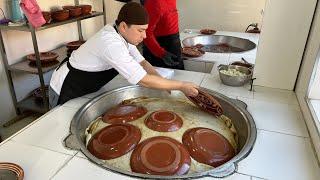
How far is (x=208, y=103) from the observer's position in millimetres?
1377

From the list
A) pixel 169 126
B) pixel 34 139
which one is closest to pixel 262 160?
pixel 169 126

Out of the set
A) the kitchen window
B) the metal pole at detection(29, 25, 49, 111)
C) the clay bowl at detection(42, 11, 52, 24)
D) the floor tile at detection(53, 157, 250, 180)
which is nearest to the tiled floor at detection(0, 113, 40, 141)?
the metal pole at detection(29, 25, 49, 111)

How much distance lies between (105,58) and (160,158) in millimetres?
599

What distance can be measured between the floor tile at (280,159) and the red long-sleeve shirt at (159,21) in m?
1.15

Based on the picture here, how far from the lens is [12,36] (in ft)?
8.00

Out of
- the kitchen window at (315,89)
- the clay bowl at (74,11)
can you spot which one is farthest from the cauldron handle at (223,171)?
the clay bowl at (74,11)

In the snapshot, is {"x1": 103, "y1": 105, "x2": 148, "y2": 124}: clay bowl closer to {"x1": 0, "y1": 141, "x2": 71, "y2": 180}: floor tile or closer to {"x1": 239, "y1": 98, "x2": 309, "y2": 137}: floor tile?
{"x1": 0, "y1": 141, "x2": 71, "y2": 180}: floor tile

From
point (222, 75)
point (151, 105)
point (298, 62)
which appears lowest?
point (151, 105)

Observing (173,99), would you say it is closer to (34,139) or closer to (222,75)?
(222,75)

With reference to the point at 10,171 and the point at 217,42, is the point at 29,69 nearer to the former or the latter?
the point at 10,171

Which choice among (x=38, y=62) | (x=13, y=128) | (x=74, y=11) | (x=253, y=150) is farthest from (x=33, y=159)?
(x=74, y=11)

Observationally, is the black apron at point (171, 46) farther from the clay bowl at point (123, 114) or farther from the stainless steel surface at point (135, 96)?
the clay bowl at point (123, 114)

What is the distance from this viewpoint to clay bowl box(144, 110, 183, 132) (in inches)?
50.9

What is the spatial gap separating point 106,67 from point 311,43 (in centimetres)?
115
